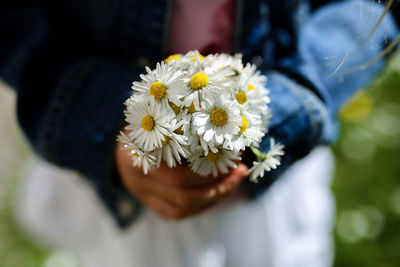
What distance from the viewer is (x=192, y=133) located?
0.31 m

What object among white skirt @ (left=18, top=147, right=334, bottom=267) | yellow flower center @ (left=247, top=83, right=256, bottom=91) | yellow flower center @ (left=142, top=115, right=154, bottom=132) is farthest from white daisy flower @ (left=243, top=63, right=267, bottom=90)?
white skirt @ (left=18, top=147, right=334, bottom=267)

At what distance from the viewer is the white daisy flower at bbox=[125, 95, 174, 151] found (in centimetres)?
31

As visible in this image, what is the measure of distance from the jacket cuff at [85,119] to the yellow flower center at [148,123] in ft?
0.78

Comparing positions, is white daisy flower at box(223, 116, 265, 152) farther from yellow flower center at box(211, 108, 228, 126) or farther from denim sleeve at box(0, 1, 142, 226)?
denim sleeve at box(0, 1, 142, 226)

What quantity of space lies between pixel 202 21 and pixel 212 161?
0.33 meters

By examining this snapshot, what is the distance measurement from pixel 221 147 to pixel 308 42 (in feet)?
1.31

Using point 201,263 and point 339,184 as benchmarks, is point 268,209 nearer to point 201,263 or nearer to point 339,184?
point 201,263

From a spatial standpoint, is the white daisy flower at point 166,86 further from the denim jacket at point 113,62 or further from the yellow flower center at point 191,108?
the denim jacket at point 113,62

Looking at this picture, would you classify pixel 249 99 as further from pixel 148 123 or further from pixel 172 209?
pixel 172 209

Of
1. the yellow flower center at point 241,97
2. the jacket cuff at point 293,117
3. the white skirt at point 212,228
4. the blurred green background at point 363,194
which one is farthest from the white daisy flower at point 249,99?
the blurred green background at point 363,194

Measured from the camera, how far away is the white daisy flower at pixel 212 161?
0.34 metres

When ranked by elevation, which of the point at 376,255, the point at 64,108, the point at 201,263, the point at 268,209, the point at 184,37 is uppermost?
the point at 184,37

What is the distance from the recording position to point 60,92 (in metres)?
0.59

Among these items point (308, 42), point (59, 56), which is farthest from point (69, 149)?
point (308, 42)
